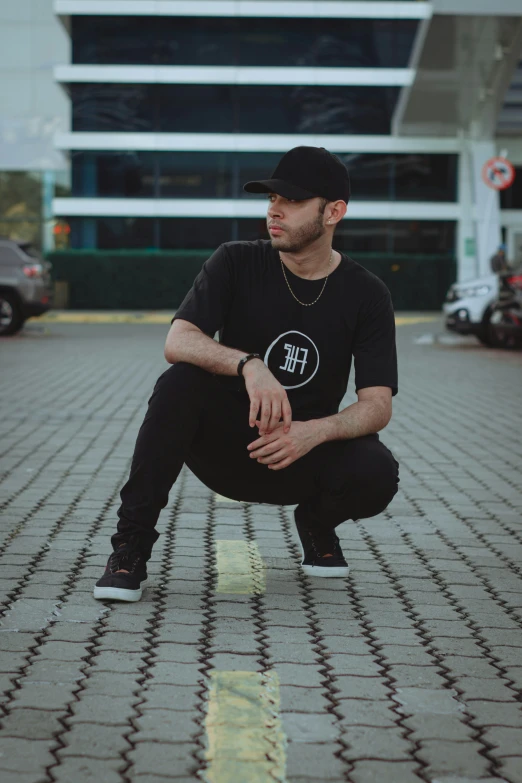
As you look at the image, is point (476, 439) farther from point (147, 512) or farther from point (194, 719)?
point (194, 719)

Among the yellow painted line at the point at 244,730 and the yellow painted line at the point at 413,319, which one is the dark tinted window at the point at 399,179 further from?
the yellow painted line at the point at 244,730

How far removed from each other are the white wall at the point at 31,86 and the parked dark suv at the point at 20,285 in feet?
66.1

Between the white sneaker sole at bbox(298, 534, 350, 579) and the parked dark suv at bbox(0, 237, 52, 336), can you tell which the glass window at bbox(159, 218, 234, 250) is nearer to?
the parked dark suv at bbox(0, 237, 52, 336)

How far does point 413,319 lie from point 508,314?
528 inches

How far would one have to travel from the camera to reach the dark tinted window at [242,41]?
4309 cm

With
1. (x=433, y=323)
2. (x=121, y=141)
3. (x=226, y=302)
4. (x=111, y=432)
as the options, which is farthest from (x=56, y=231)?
(x=226, y=302)

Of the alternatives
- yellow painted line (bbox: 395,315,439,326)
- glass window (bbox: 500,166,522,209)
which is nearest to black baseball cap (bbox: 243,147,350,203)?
yellow painted line (bbox: 395,315,439,326)

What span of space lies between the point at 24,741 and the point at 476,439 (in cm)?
717

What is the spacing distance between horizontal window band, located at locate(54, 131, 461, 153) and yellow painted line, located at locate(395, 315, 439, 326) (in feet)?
31.1

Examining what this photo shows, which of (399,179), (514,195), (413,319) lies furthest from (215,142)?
(413,319)

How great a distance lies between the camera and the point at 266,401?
4516 millimetres

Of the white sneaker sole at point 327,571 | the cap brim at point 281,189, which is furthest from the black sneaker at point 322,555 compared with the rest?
the cap brim at point 281,189

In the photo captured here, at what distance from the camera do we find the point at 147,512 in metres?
4.60

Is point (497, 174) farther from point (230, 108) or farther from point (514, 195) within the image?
point (230, 108)
